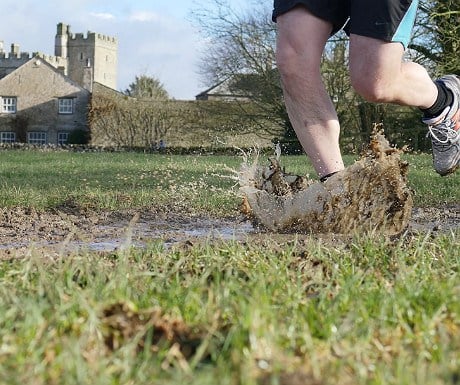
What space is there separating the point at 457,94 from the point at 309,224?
3.80ft

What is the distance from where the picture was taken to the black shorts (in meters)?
3.91

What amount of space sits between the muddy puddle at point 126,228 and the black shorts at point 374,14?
982 mm

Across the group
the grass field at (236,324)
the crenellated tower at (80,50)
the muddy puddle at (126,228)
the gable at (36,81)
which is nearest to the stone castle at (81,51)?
the crenellated tower at (80,50)

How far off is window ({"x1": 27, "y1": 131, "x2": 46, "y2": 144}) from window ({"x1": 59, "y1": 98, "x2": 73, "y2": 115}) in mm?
2410

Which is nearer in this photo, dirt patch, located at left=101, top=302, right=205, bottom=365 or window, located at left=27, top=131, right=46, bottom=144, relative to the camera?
dirt patch, located at left=101, top=302, right=205, bottom=365

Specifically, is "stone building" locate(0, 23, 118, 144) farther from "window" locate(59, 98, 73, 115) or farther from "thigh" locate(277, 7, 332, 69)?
"thigh" locate(277, 7, 332, 69)

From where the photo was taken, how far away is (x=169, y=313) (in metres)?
1.90

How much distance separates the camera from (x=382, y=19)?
12.8ft

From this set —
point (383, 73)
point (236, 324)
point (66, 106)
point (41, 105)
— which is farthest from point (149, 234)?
point (41, 105)

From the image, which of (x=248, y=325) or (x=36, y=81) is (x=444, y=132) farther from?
(x=36, y=81)

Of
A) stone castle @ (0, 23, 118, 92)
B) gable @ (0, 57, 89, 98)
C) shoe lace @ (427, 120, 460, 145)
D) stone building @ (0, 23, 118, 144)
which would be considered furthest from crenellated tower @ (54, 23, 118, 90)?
shoe lace @ (427, 120, 460, 145)

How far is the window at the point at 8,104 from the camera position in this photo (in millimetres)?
66125

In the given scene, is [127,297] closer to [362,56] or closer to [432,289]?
[432,289]

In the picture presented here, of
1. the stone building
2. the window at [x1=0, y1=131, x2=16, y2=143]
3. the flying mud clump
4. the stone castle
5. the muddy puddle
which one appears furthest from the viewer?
the stone castle
